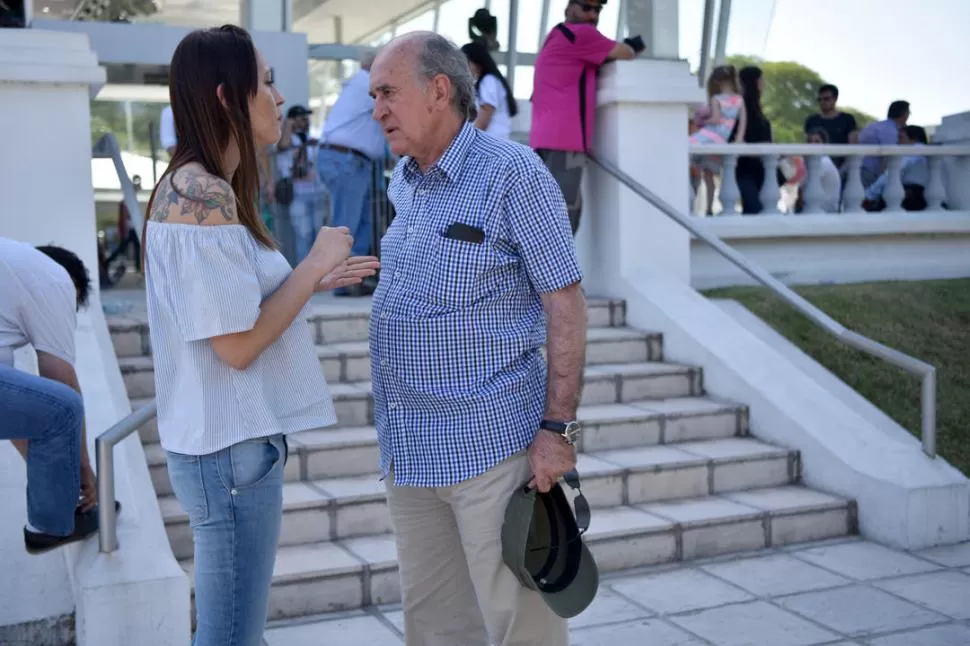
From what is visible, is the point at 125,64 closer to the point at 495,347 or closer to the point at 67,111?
the point at 67,111

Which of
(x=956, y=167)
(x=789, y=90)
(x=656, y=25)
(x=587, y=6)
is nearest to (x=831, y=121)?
(x=956, y=167)

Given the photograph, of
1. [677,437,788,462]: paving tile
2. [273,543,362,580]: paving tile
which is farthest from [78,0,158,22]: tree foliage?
[273,543,362,580]: paving tile

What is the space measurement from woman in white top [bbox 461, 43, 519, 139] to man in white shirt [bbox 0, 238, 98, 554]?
157 inches

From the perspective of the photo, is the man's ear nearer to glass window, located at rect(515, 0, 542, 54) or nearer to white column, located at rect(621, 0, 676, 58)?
white column, located at rect(621, 0, 676, 58)

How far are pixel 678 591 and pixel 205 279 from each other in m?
3.14

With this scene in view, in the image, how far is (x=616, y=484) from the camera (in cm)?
555

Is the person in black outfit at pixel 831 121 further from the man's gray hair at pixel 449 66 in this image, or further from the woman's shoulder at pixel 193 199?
the woman's shoulder at pixel 193 199

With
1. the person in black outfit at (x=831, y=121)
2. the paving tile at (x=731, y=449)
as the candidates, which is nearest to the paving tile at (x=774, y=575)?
the paving tile at (x=731, y=449)

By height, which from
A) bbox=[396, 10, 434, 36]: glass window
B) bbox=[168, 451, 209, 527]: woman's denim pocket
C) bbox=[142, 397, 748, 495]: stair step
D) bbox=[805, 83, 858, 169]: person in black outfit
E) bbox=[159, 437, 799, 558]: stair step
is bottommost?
bbox=[159, 437, 799, 558]: stair step

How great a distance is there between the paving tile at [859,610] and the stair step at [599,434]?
148 cm

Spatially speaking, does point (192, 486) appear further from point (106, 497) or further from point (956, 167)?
point (956, 167)

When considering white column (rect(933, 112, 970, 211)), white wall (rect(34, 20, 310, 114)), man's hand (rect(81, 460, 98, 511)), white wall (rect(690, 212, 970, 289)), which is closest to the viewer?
man's hand (rect(81, 460, 98, 511))

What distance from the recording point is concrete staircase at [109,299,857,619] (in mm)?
4746

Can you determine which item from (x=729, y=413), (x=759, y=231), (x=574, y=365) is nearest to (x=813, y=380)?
(x=729, y=413)
